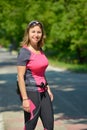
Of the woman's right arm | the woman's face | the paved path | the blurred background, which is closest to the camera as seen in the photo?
the woman's right arm

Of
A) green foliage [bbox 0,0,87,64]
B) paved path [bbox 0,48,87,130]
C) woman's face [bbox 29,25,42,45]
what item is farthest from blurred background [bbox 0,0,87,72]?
woman's face [bbox 29,25,42,45]

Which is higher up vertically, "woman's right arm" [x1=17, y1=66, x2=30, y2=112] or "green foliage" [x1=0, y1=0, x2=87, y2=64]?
"woman's right arm" [x1=17, y1=66, x2=30, y2=112]

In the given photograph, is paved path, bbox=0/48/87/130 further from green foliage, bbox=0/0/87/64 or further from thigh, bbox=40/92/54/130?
green foliage, bbox=0/0/87/64

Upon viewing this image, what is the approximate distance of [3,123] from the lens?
10.2 meters

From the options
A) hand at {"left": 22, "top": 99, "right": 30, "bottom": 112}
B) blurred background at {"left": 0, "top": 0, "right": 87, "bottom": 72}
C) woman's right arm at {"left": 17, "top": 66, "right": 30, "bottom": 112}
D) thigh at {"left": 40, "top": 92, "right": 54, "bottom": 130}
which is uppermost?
woman's right arm at {"left": 17, "top": 66, "right": 30, "bottom": 112}

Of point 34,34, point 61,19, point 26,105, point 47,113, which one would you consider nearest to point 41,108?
point 47,113

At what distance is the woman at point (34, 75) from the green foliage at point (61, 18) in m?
22.8

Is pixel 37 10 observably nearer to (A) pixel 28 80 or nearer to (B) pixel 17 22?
(B) pixel 17 22

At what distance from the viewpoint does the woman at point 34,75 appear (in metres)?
6.12

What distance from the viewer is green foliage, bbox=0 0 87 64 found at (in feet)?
109

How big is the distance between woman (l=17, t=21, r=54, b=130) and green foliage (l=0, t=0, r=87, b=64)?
22815mm

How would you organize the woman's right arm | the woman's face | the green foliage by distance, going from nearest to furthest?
1. the woman's right arm
2. the woman's face
3. the green foliage

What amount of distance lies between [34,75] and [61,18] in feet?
102

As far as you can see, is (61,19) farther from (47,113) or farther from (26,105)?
(26,105)
